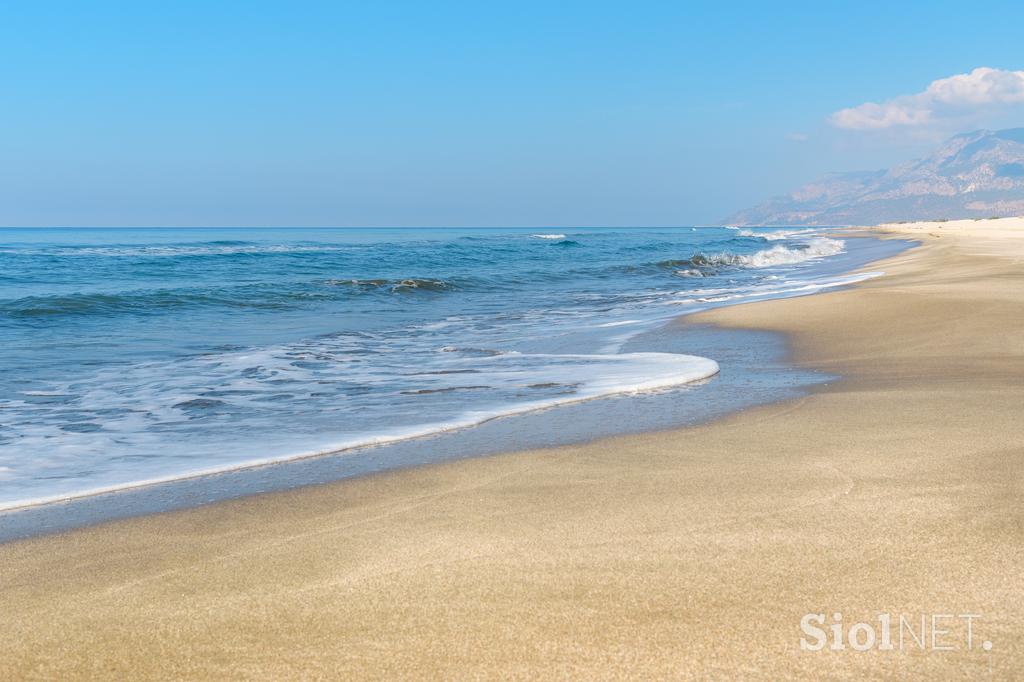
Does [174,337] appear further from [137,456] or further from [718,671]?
[718,671]

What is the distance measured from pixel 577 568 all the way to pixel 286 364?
619 cm

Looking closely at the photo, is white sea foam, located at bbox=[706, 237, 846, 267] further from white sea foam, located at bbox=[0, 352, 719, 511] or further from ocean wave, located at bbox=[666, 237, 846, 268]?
white sea foam, located at bbox=[0, 352, 719, 511]

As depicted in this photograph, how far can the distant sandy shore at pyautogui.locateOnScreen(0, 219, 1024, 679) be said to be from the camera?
2018 mm

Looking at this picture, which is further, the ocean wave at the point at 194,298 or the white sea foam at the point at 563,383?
the ocean wave at the point at 194,298

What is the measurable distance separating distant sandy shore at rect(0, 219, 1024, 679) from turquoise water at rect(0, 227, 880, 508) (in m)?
1.21

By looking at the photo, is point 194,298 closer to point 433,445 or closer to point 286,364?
point 286,364

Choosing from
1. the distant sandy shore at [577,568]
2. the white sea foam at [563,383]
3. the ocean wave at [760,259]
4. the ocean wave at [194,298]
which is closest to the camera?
the distant sandy shore at [577,568]

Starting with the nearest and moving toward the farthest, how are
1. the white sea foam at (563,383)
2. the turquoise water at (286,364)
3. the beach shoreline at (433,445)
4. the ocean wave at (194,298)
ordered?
1. the beach shoreline at (433,445)
2. the white sea foam at (563,383)
3. the turquoise water at (286,364)
4. the ocean wave at (194,298)

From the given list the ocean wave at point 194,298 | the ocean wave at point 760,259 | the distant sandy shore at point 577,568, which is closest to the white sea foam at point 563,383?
the distant sandy shore at point 577,568

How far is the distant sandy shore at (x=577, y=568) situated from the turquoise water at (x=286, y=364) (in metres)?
1.21

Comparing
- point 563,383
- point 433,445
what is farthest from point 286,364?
point 433,445

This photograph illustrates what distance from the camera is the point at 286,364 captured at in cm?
818

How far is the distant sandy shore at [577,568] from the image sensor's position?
6.62 feet

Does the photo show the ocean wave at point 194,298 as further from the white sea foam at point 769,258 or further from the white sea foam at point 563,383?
the white sea foam at point 769,258
